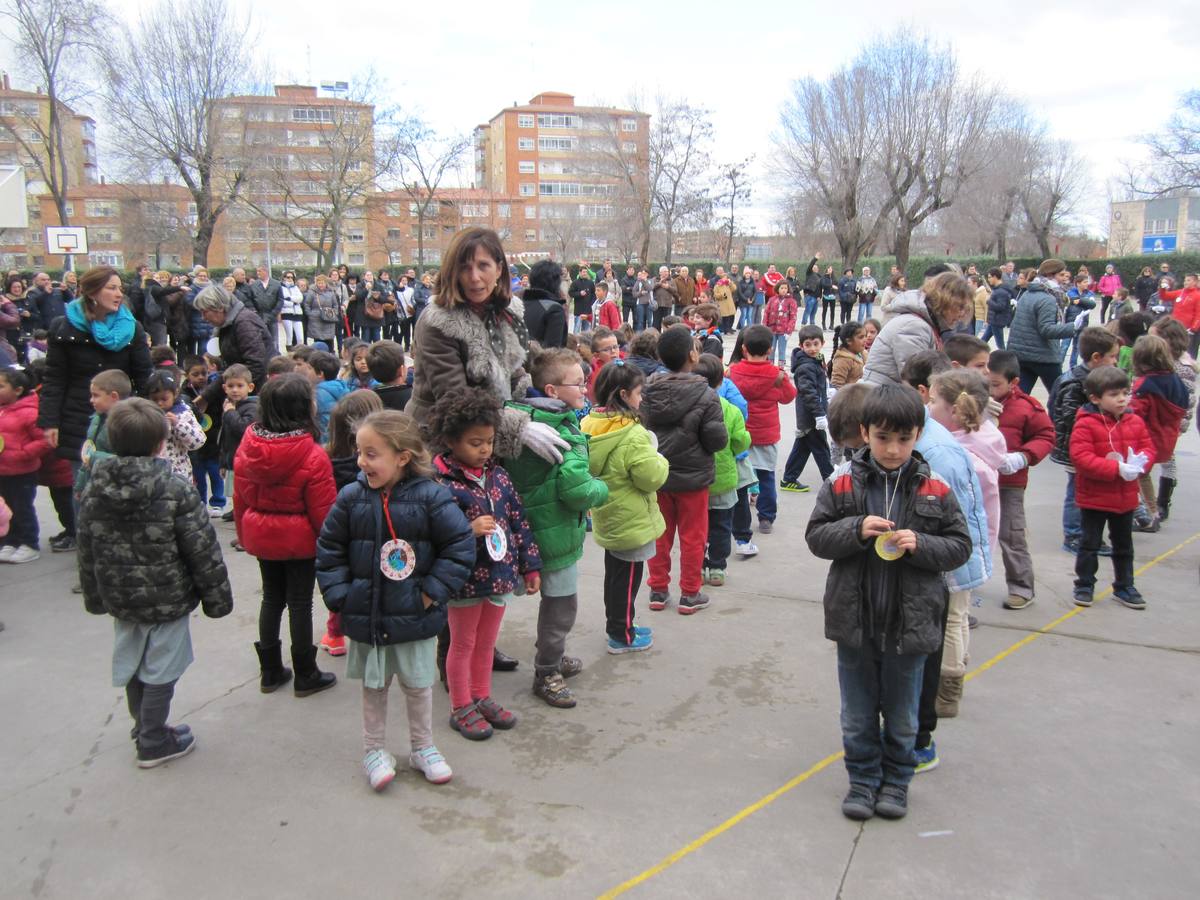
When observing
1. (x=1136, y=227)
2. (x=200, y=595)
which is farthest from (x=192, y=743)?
(x=1136, y=227)

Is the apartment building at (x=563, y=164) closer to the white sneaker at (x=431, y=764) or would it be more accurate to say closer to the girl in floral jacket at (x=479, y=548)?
the girl in floral jacket at (x=479, y=548)

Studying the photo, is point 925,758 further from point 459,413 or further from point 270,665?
point 270,665

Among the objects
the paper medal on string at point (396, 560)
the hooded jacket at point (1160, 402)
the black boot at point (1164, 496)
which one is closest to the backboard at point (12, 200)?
the paper medal on string at point (396, 560)

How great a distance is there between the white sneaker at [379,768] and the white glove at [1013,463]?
3.33m

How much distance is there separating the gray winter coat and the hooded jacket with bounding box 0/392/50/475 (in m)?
8.28

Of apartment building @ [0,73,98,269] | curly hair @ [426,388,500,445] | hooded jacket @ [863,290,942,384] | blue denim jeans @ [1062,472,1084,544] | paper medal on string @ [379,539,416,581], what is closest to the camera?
paper medal on string @ [379,539,416,581]

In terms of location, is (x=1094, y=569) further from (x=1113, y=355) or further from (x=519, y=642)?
(x=519, y=642)

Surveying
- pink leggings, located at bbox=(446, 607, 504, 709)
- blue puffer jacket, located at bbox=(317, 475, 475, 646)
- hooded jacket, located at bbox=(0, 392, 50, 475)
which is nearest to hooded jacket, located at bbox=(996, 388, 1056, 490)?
pink leggings, located at bbox=(446, 607, 504, 709)

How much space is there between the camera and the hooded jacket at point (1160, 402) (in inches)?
237

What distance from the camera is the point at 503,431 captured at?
364 centimetres

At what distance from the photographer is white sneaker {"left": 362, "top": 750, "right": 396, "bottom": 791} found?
3.29 metres

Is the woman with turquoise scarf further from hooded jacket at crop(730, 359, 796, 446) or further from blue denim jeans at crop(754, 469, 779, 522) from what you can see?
blue denim jeans at crop(754, 469, 779, 522)

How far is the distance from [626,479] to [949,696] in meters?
1.77

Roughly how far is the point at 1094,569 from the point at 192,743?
15.8ft
